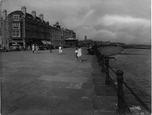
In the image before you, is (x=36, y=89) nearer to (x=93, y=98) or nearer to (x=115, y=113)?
(x=93, y=98)

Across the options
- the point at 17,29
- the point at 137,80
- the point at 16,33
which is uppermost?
the point at 17,29

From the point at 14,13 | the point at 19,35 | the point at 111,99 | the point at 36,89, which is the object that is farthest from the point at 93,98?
the point at 14,13

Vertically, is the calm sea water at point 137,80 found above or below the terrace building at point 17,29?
below

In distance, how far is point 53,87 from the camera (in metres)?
5.34

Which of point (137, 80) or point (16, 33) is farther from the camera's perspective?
point (16, 33)

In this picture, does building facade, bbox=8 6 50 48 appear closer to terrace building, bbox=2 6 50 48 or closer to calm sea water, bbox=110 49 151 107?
terrace building, bbox=2 6 50 48

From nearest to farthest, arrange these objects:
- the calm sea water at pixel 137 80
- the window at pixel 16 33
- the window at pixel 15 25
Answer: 1. the calm sea water at pixel 137 80
2. the window at pixel 16 33
3. the window at pixel 15 25

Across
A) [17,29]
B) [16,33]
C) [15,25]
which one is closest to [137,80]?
[16,33]

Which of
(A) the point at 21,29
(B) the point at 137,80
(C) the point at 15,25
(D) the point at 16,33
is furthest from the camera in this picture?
(A) the point at 21,29

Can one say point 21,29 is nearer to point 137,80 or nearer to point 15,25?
point 15,25

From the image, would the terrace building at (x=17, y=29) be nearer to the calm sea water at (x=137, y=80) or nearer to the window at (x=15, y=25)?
the window at (x=15, y=25)

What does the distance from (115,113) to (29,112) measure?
1.91m

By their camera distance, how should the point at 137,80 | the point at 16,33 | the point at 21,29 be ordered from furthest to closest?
1. the point at 21,29
2. the point at 16,33
3. the point at 137,80

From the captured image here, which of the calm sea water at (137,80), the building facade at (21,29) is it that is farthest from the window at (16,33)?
the calm sea water at (137,80)
